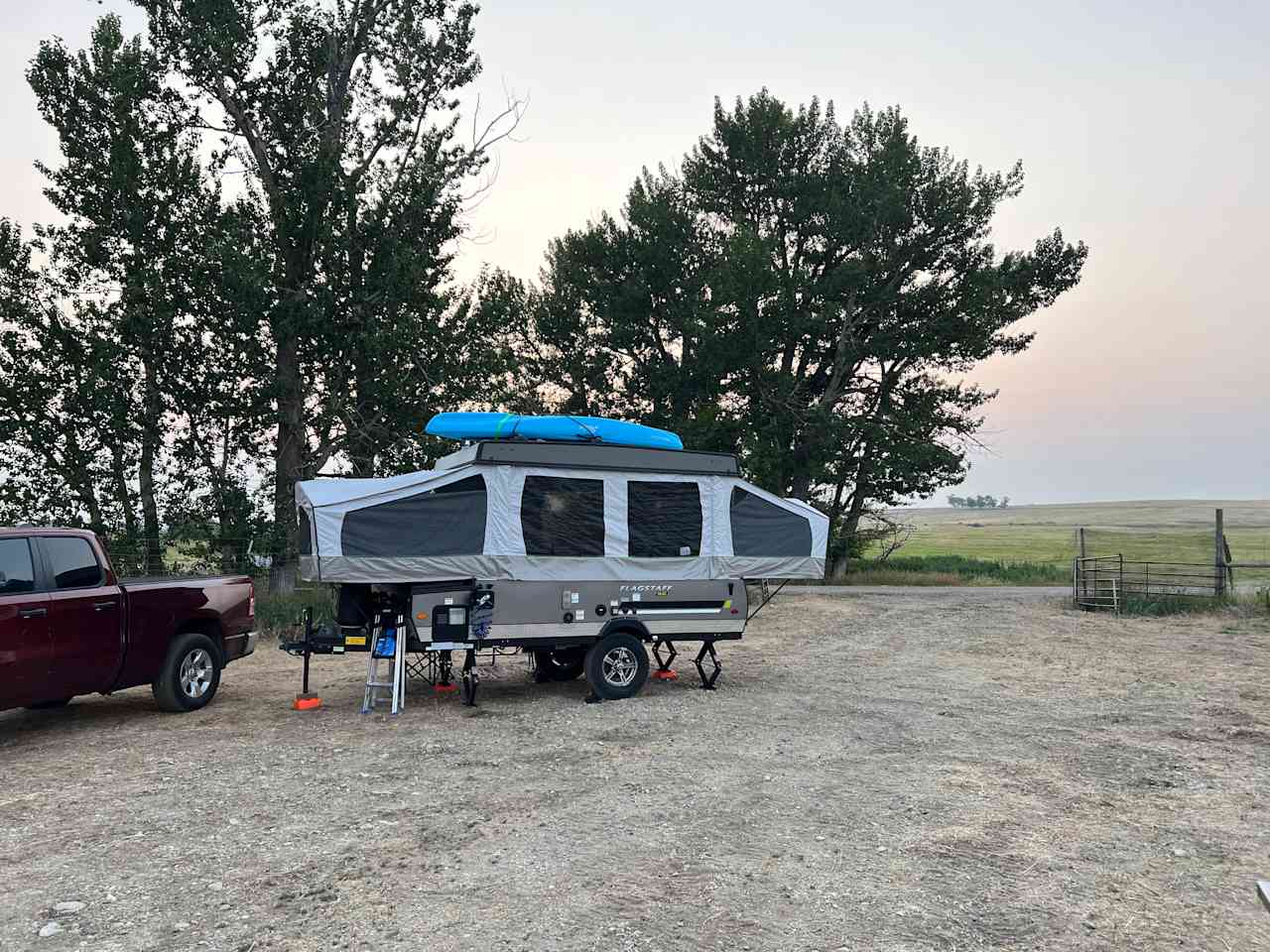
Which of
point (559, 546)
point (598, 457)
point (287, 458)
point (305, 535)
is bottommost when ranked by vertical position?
point (559, 546)

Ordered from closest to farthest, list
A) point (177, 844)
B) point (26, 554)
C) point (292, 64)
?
point (177, 844) → point (26, 554) → point (292, 64)

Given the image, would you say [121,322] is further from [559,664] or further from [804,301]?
[804,301]

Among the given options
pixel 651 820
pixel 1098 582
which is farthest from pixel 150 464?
pixel 1098 582

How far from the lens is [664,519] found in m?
10.9

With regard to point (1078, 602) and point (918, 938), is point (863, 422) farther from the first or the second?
point (918, 938)

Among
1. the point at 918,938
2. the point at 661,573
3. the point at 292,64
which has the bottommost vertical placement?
the point at 918,938

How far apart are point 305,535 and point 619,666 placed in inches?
150

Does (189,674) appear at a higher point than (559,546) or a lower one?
lower

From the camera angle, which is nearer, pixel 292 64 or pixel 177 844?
pixel 177 844

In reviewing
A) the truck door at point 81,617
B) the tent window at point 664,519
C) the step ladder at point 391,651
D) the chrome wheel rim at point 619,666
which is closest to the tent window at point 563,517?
the tent window at point 664,519

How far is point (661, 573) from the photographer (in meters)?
10.9

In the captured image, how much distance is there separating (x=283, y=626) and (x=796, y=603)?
12156 mm

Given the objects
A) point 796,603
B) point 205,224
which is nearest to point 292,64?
point 205,224

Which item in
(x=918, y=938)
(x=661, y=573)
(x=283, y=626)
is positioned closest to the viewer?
(x=918, y=938)
